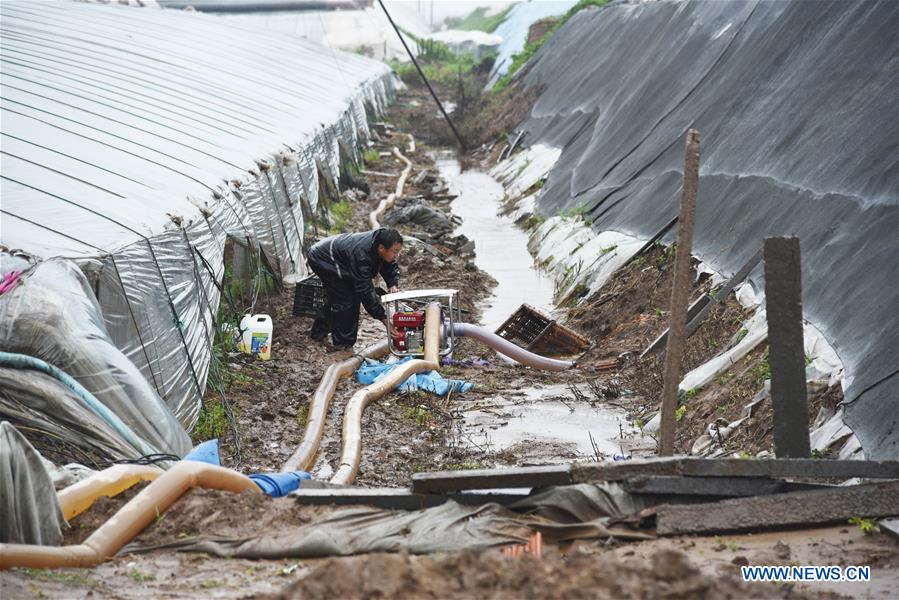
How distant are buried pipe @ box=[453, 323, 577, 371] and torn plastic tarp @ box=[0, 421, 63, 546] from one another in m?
5.68

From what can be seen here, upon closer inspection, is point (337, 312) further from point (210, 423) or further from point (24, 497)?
point (24, 497)

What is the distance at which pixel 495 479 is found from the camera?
475cm

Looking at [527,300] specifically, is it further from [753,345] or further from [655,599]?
[655,599]

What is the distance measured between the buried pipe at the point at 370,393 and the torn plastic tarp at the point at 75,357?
1.13 m

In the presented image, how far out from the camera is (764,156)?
10.4 m

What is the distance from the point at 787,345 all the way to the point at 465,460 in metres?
3.06

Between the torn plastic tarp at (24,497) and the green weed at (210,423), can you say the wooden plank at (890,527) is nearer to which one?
the torn plastic tarp at (24,497)

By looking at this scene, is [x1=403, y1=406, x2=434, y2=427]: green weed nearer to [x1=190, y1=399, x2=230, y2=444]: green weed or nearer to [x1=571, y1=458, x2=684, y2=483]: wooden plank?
[x1=190, y1=399, x2=230, y2=444]: green weed

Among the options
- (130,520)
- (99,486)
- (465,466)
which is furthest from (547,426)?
(130,520)

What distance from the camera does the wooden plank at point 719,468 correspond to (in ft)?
15.4

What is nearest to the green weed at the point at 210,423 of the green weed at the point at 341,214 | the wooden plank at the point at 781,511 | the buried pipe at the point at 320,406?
the buried pipe at the point at 320,406

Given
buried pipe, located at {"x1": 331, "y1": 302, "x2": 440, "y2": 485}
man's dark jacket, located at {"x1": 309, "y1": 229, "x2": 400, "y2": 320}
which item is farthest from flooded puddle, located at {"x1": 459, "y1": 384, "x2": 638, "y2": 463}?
man's dark jacket, located at {"x1": 309, "y1": 229, "x2": 400, "y2": 320}

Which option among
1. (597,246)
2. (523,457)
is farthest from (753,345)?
(597,246)

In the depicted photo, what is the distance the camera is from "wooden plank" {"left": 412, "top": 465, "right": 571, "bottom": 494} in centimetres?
475
